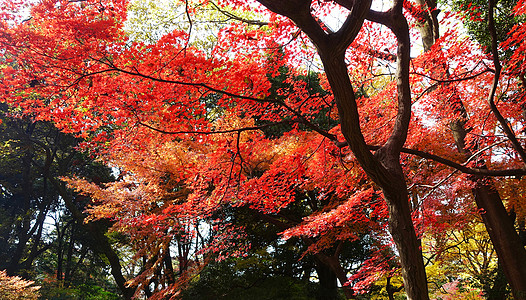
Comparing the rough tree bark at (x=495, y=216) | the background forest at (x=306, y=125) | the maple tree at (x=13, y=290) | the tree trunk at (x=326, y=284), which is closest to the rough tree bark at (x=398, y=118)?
the background forest at (x=306, y=125)

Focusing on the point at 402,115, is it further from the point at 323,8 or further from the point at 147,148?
the point at 147,148

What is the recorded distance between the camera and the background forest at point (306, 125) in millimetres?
3279

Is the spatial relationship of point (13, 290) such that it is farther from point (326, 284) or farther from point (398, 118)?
point (398, 118)

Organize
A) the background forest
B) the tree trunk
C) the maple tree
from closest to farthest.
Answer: the background forest, the maple tree, the tree trunk

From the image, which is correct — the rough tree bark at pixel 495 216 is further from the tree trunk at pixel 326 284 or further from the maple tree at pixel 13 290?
the maple tree at pixel 13 290

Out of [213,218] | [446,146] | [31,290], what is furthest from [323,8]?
[31,290]

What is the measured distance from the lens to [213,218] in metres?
10.4

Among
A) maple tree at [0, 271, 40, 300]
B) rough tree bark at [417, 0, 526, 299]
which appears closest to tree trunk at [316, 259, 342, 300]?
rough tree bark at [417, 0, 526, 299]

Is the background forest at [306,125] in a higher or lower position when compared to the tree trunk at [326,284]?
higher

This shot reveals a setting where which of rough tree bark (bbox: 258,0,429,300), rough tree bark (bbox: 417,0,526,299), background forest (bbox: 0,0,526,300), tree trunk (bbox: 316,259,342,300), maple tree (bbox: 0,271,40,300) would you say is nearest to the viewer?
rough tree bark (bbox: 258,0,429,300)

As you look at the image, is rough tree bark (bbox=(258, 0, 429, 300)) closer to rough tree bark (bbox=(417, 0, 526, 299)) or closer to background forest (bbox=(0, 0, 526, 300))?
background forest (bbox=(0, 0, 526, 300))

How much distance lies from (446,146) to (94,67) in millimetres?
6302

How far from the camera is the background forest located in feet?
10.8

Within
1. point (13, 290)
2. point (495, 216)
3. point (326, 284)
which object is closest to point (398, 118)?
point (495, 216)
